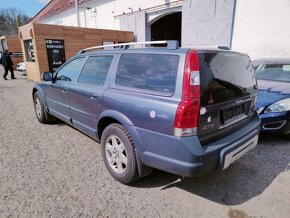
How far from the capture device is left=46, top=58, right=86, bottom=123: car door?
3934mm

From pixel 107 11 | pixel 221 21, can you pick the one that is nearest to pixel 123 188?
pixel 221 21

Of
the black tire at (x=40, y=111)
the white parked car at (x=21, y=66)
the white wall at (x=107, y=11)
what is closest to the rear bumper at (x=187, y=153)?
the black tire at (x=40, y=111)

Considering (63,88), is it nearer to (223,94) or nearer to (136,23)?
(223,94)

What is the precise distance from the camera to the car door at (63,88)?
3.93m

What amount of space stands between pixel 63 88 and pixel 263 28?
25.3 ft

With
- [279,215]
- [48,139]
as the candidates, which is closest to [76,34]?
[48,139]

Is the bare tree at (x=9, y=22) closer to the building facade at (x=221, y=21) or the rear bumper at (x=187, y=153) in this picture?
the building facade at (x=221, y=21)

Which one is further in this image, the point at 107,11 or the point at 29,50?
the point at 107,11

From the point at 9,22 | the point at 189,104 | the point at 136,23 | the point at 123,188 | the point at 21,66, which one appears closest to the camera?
the point at 189,104

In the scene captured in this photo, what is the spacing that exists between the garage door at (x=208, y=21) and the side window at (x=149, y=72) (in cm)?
740

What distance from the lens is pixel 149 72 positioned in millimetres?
2531

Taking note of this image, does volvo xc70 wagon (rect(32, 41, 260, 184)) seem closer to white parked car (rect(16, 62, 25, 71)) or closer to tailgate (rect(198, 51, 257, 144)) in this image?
tailgate (rect(198, 51, 257, 144))

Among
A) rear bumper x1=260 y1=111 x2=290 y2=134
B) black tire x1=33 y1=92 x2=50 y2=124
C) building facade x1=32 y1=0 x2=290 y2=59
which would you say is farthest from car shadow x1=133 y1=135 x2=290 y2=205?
building facade x1=32 y1=0 x2=290 y2=59

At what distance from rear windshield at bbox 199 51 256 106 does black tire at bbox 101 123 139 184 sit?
1.02m
